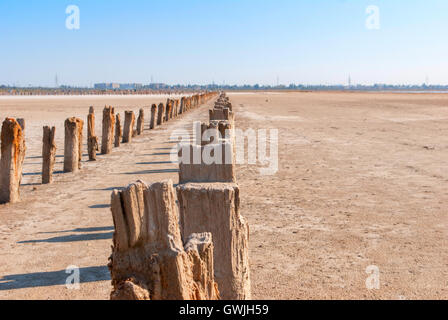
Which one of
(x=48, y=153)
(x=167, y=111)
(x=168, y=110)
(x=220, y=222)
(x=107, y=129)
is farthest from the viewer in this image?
(x=168, y=110)

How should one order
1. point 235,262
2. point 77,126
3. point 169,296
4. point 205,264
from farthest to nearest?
point 77,126
point 235,262
point 205,264
point 169,296

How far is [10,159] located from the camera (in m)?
7.30

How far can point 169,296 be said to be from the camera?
211 cm

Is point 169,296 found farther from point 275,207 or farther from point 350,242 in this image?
point 275,207

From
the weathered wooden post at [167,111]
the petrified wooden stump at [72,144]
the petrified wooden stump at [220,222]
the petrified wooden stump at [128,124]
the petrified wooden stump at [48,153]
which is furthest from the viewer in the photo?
the weathered wooden post at [167,111]

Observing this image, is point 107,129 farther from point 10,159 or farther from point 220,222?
point 220,222

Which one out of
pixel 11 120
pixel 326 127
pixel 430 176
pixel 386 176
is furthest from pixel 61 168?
pixel 326 127

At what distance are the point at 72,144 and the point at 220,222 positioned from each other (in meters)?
7.91

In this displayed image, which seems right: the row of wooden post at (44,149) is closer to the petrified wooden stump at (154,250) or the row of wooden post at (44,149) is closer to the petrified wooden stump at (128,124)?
the petrified wooden stump at (128,124)

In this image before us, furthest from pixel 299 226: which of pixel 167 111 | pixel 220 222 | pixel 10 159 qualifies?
pixel 167 111

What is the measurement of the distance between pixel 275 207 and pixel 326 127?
524 inches

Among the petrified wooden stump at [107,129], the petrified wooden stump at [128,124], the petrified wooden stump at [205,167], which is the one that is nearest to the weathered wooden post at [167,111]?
the petrified wooden stump at [128,124]

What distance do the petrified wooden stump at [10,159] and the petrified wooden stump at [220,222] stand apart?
17.4ft

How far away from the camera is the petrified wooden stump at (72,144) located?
9.95 meters
